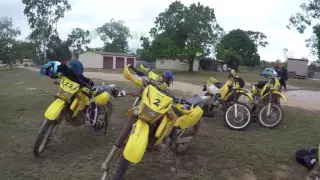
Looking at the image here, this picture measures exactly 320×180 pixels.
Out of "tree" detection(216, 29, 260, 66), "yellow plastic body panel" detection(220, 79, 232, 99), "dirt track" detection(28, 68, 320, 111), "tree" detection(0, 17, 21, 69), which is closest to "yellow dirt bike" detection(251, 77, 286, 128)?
"yellow plastic body panel" detection(220, 79, 232, 99)

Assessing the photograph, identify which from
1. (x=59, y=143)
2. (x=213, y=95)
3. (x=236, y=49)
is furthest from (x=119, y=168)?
(x=236, y=49)

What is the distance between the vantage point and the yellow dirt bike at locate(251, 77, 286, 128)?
653 centimetres

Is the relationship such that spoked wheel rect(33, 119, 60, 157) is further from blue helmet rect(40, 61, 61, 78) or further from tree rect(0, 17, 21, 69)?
tree rect(0, 17, 21, 69)

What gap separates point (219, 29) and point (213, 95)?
29.7m

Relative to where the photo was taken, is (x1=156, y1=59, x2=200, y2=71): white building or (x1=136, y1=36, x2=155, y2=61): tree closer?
(x1=136, y1=36, x2=155, y2=61): tree

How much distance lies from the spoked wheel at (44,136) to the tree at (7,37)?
120ft

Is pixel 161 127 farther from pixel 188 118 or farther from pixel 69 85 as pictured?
pixel 69 85

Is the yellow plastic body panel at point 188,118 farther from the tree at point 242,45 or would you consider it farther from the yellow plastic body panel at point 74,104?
the tree at point 242,45

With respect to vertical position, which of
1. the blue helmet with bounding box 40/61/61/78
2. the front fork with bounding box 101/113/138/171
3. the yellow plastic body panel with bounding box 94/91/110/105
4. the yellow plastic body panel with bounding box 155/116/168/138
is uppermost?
the blue helmet with bounding box 40/61/61/78

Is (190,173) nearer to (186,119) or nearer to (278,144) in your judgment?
(186,119)

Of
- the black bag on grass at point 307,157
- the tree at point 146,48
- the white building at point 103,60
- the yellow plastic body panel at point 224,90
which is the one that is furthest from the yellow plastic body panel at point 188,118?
the white building at point 103,60

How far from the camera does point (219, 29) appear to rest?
35.4m

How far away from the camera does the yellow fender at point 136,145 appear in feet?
9.28

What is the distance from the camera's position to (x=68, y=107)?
14.3 ft
